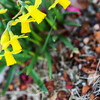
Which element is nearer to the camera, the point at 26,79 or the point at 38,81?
the point at 38,81

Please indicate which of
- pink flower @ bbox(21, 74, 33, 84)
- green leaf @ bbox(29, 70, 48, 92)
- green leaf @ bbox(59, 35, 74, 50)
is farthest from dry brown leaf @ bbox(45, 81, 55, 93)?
green leaf @ bbox(59, 35, 74, 50)

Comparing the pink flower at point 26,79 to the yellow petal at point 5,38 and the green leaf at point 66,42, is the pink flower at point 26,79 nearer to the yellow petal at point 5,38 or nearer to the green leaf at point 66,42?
the green leaf at point 66,42

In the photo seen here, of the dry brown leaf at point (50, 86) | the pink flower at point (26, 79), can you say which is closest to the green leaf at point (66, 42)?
the dry brown leaf at point (50, 86)

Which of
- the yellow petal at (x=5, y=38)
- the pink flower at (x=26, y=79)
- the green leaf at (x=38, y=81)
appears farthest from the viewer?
the pink flower at (x=26, y=79)

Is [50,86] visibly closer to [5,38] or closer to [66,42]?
[66,42]

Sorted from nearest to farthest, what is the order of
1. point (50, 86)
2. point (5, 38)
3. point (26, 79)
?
point (5, 38) < point (50, 86) < point (26, 79)

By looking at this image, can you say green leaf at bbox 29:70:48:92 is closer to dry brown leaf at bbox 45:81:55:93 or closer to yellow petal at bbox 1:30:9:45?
dry brown leaf at bbox 45:81:55:93

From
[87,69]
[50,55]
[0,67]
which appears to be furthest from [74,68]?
[0,67]

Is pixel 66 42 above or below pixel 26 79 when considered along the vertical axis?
above

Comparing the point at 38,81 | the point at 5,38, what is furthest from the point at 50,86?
the point at 5,38

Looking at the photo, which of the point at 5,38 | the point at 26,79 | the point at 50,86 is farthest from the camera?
the point at 26,79

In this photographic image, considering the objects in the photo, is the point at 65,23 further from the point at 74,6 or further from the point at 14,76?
the point at 14,76
